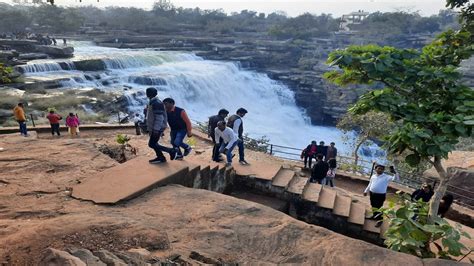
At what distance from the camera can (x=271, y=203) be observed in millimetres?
6469

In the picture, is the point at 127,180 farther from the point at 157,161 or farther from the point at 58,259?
the point at 58,259

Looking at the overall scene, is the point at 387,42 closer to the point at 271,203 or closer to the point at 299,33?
the point at 299,33

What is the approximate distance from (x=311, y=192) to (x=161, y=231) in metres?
3.52

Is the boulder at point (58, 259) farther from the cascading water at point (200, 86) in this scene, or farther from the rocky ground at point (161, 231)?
the cascading water at point (200, 86)

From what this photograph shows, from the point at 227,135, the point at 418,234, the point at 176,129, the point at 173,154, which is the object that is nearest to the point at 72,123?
the point at 176,129

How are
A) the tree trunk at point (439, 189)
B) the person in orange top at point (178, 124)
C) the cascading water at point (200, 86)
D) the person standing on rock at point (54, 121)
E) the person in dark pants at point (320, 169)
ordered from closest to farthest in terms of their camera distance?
the tree trunk at point (439, 189) → the person in orange top at point (178, 124) → the person in dark pants at point (320, 169) → the person standing on rock at point (54, 121) → the cascading water at point (200, 86)

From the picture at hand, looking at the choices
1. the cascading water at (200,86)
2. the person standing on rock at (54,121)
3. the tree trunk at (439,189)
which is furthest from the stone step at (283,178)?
the cascading water at (200,86)

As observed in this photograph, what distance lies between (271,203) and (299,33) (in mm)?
53341

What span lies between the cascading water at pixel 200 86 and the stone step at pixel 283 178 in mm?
14836

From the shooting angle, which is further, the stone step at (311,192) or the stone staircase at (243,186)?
the stone step at (311,192)

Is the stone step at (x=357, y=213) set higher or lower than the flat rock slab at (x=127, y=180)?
lower

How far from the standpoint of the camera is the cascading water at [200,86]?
23.9 m

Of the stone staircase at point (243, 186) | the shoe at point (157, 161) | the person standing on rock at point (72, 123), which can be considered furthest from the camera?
the person standing on rock at point (72, 123)

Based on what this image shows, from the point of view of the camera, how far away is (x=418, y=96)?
4273mm
